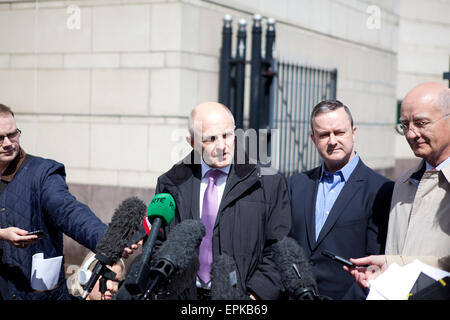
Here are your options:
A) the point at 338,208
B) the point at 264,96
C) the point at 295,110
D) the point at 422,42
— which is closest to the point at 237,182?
the point at 338,208

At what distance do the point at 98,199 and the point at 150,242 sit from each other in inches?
231

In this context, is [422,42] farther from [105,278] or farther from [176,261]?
[176,261]

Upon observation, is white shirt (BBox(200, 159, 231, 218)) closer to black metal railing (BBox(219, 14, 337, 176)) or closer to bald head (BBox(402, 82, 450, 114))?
bald head (BBox(402, 82, 450, 114))

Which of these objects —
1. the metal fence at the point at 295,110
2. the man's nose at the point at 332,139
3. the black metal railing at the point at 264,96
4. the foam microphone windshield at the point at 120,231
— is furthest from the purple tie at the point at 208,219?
the metal fence at the point at 295,110

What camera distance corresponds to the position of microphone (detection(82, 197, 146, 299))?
2787 millimetres

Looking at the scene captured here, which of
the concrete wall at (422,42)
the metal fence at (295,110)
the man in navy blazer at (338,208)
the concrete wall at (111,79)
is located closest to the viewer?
the man in navy blazer at (338,208)

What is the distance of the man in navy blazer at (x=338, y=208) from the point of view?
11.7ft

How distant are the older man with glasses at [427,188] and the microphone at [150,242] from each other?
972 millimetres

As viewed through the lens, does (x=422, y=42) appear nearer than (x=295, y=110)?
No

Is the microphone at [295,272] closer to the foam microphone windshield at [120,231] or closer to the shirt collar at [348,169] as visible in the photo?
the foam microphone windshield at [120,231]

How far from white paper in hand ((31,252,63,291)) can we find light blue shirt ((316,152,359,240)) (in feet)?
5.39

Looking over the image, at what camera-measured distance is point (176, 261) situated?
7.93ft

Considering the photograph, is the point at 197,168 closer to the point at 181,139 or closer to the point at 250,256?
the point at 250,256

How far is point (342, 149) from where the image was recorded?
12.0 ft
